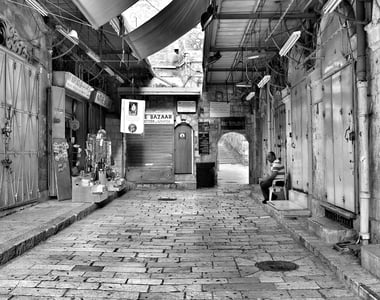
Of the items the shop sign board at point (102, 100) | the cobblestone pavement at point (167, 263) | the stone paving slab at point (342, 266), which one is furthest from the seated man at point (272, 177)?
the shop sign board at point (102, 100)

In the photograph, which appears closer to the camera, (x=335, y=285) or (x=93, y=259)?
(x=335, y=285)

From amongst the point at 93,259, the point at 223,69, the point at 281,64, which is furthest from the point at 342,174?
the point at 223,69

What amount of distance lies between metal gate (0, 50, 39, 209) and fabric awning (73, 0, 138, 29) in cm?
321

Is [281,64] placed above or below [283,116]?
above

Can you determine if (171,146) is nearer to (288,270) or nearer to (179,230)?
(179,230)

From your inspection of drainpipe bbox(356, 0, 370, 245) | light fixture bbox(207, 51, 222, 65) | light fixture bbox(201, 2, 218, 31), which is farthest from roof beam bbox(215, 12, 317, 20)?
light fixture bbox(207, 51, 222, 65)

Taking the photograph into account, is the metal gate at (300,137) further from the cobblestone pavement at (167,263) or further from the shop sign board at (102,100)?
the shop sign board at (102,100)

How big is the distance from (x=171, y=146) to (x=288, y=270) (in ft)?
42.9

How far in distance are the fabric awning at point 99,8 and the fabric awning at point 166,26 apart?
186 centimetres

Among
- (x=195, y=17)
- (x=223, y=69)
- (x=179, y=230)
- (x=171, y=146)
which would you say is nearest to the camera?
(x=179, y=230)

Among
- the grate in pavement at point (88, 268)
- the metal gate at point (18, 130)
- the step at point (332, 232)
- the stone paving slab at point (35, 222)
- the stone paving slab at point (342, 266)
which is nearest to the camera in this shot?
the stone paving slab at point (342, 266)

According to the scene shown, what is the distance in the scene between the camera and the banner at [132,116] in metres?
15.6

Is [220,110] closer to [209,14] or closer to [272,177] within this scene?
[272,177]

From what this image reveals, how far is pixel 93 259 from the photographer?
612 cm
